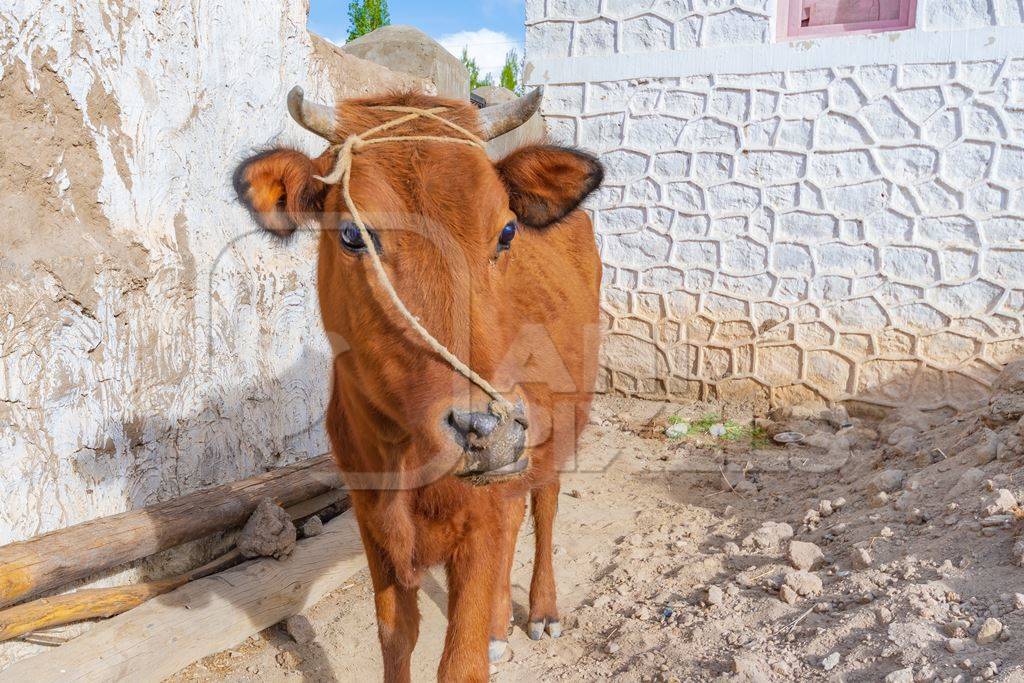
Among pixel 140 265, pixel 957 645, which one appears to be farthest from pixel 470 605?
pixel 140 265

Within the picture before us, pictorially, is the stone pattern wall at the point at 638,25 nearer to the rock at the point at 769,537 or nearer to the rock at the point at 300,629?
the rock at the point at 769,537

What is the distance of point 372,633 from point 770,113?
5.55m

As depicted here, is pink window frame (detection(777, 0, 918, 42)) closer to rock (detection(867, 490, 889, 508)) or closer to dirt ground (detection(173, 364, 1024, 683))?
dirt ground (detection(173, 364, 1024, 683))

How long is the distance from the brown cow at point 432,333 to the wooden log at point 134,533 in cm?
108

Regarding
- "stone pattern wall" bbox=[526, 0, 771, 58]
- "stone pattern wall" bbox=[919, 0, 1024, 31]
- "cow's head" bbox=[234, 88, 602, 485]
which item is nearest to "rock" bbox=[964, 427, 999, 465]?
"cow's head" bbox=[234, 88, 602, 485]

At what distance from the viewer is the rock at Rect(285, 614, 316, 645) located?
148 inches

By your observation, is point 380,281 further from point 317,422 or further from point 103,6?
point 317,422

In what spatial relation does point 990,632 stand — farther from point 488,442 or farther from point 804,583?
point 488,442

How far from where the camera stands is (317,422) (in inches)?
199

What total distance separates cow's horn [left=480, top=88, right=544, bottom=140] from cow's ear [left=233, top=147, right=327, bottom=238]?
59 cm

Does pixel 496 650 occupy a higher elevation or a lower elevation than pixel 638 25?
lower

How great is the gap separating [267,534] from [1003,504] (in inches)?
137

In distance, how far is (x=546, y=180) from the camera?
113 inches

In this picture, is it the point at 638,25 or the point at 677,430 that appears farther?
the point at 638,25
